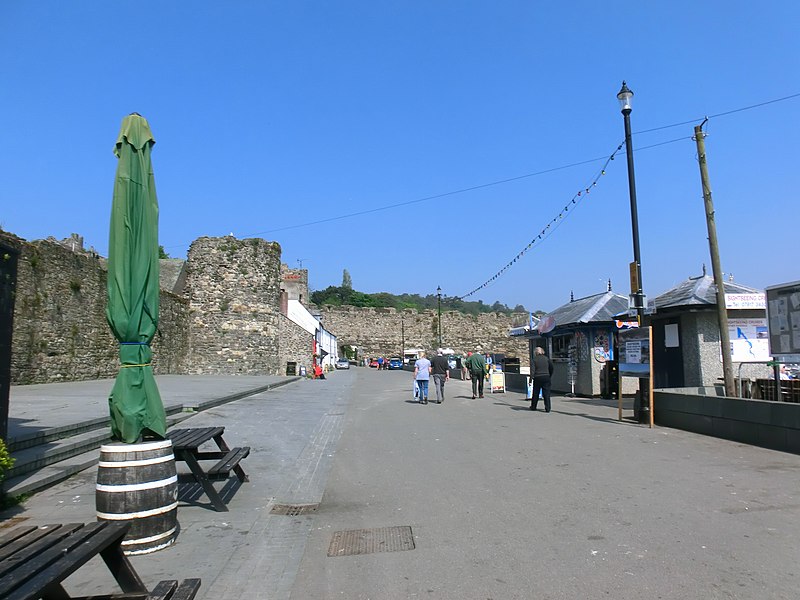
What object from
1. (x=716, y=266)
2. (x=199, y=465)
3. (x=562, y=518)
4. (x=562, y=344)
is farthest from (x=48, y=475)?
(x=562, y=344)

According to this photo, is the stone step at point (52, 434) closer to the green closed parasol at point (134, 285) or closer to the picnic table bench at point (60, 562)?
the green closed parasol at point (134, 285)

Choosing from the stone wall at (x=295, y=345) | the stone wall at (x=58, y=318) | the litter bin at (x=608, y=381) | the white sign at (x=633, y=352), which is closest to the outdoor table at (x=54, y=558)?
the white sign at (x=633, y=352)

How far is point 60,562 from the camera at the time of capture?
284 centimetres

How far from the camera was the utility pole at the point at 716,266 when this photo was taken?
12.2m

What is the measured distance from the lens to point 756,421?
9594 millimetres

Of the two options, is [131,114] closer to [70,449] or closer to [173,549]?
[173,549]

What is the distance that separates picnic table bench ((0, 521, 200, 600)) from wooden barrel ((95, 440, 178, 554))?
52.5 inches

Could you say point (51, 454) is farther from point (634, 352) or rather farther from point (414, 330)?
point (414, 330)

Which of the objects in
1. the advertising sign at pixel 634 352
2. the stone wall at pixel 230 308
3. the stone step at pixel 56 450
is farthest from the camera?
the stone wall at pixel 230 308

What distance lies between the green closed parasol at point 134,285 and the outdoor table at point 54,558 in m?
1.72

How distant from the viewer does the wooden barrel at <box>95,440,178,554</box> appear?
4.78 meters

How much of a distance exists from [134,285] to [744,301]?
13903 millimetres

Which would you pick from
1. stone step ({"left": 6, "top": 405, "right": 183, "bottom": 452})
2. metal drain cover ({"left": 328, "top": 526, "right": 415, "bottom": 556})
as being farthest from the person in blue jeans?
metal drain cover ({"left": 328, "top": 526, "right": 415, "bottom": 556})

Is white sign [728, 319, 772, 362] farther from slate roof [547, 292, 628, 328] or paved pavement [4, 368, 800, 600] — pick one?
paved pavement [4, 368, 800, 600]
